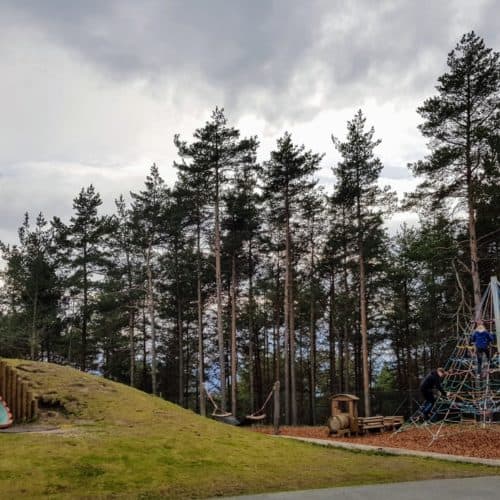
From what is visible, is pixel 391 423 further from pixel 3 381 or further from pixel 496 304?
pixel 3 381

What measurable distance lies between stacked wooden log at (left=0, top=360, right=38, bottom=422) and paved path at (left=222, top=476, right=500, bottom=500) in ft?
24.0

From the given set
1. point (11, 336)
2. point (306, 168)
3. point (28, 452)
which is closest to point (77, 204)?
point (11, 336)

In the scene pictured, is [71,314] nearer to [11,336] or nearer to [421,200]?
[11,336]

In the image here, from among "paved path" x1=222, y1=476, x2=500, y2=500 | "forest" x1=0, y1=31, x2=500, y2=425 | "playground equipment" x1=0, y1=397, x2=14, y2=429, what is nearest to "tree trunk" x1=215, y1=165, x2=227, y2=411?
"forest" x1=0, y1=31, x2=500, y2=425

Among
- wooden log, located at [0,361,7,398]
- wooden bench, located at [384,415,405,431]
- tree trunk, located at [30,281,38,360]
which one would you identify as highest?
tree trunk, located at [30,281,38,360]

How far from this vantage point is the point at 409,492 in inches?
276

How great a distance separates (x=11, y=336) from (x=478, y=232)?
83.3 feet

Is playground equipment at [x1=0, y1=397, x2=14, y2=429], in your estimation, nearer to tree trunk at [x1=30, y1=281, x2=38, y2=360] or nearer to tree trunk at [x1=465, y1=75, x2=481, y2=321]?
tree trunk at [x1=465, y1=75, x2=481, y2=321]

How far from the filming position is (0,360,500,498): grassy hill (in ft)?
24.3

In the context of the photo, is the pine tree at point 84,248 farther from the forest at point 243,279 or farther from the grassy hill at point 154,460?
the grassy hill at point 154,460

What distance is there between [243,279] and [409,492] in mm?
25412

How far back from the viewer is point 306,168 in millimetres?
26203

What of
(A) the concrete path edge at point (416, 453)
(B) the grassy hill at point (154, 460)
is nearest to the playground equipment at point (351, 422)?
(A) the concrete path edge at point (416, 453)

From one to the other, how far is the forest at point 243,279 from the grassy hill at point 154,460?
1091 cm
